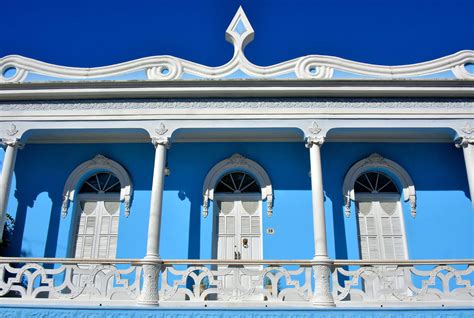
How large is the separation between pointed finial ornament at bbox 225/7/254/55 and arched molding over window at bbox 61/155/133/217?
152 inches

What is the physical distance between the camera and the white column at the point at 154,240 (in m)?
7.11

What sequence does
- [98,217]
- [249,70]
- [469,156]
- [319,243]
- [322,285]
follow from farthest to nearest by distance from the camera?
[98,217] → [249,70] → [469,156] → [319,243] → [322,285]

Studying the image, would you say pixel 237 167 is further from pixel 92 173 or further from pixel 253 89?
pixel 92 173

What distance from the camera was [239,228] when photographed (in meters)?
8.94

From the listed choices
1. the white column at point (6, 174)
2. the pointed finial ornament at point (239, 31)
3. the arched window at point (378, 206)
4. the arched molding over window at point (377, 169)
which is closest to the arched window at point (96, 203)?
the white column at point (6, 174)

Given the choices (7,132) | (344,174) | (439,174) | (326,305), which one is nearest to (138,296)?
(326,305)

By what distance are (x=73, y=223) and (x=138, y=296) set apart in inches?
114

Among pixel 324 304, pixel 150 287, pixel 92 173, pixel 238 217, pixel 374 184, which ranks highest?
pixel 92 173

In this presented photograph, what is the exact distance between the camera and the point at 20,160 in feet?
31.2

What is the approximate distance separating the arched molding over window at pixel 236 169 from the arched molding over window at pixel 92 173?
1746 millimetres

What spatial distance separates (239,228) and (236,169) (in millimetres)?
1330

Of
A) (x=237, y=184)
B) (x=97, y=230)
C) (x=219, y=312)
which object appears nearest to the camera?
(x=219, y=312)

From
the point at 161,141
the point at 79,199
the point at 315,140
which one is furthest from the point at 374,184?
the point at 79,199

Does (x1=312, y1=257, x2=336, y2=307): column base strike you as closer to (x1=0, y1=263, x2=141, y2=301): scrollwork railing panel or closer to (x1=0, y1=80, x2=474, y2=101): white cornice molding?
(x1=0, y1=263, x2=141, y2=301): scrollwork railing panel
